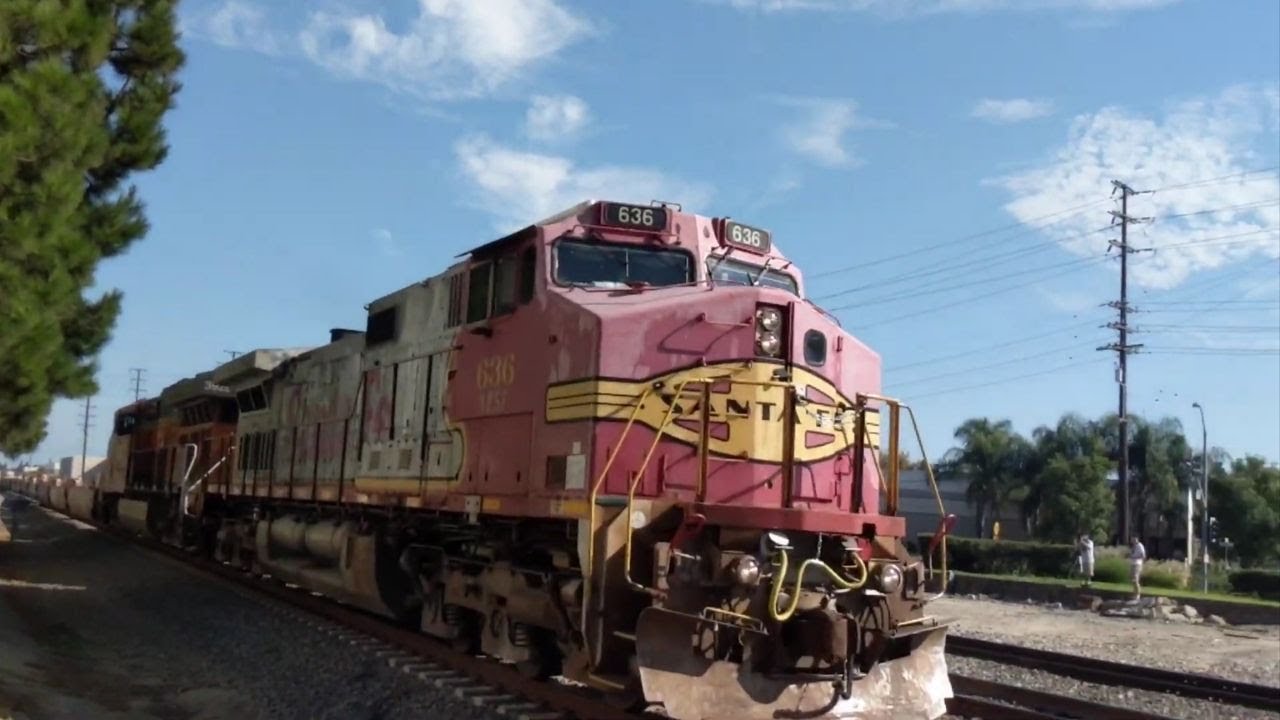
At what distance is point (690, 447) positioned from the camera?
8102mm

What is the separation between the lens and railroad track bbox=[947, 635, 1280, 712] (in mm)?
11875

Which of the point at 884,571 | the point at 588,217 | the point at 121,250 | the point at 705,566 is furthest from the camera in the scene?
the point at 121,250

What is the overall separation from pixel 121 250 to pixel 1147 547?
63.7 metres

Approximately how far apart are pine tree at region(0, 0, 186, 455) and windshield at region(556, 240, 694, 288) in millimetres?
5100

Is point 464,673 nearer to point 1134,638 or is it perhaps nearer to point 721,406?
point 721,406

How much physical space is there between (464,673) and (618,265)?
3671 mm

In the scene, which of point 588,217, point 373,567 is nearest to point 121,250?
point 373,567

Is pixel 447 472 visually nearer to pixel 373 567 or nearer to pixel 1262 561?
pixel 373 567

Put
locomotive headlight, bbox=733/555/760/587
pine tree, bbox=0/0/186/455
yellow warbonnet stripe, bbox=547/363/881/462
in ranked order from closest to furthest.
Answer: locomotive headlight, bbox=733/555/760/587
yellow warbonnet stripe, bbox=547/363/881/462
pine tree, bbox=0/0/186/455

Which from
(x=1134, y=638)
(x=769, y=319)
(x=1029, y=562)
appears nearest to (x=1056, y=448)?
(x=1029, y=562)

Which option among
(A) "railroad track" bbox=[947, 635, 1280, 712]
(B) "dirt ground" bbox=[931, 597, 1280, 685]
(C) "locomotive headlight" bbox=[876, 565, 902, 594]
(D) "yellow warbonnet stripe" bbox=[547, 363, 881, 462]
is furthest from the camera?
(B) "dirt ground" bbox=[931, 597, 1280, 685]

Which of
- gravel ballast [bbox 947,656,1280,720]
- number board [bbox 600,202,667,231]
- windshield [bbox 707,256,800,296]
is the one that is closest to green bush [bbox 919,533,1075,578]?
gravel ballast [bbox 947,656,1280,720]

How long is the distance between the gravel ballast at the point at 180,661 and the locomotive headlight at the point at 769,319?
3.34m

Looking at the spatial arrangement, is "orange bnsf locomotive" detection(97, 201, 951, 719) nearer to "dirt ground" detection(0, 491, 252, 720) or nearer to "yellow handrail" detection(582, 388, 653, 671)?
"yellow handrail" detection(582, 388, 653, 671)
